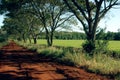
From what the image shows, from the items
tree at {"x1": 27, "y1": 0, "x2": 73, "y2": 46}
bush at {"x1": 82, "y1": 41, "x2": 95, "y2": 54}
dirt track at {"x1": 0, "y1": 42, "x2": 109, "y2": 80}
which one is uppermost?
tree at {"x1": 27, "y1": 0, "x2": 73, "y2": 46}

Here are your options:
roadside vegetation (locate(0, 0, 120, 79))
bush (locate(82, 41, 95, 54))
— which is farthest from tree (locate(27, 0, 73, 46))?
bush (locate(82, 41, 95, 54))

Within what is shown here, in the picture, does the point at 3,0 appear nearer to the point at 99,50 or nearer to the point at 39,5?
the point at 39,5

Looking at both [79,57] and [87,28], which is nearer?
[79,57]

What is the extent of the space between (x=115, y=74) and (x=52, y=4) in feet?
103

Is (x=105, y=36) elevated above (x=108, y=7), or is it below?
below

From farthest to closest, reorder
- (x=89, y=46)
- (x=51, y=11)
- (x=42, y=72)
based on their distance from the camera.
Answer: (x=51, y=11)
(x=89, y=46)
(x=42, y=72)

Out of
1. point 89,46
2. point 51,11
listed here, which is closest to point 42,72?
point 89,46

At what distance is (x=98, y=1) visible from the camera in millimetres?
25188

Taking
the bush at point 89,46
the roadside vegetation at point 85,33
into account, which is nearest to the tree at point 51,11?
the roadside vegetation at point 85,33

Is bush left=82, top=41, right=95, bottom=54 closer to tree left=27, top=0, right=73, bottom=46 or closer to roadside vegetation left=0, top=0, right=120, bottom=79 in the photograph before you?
roadside vegetation left=0, top=0, right=120, bottom=79

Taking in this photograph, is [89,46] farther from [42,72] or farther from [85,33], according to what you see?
[42,72]

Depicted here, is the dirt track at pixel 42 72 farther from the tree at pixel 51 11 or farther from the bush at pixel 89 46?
the tree at pixel 51 11

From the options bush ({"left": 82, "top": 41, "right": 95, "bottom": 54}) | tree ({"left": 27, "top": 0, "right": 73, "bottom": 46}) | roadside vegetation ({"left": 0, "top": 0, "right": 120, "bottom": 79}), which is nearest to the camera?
roadside vegetation ({"left": 0, "top": 0, "right": 120, "bottom": 79})

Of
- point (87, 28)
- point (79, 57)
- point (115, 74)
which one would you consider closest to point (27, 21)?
point (87, 28)
